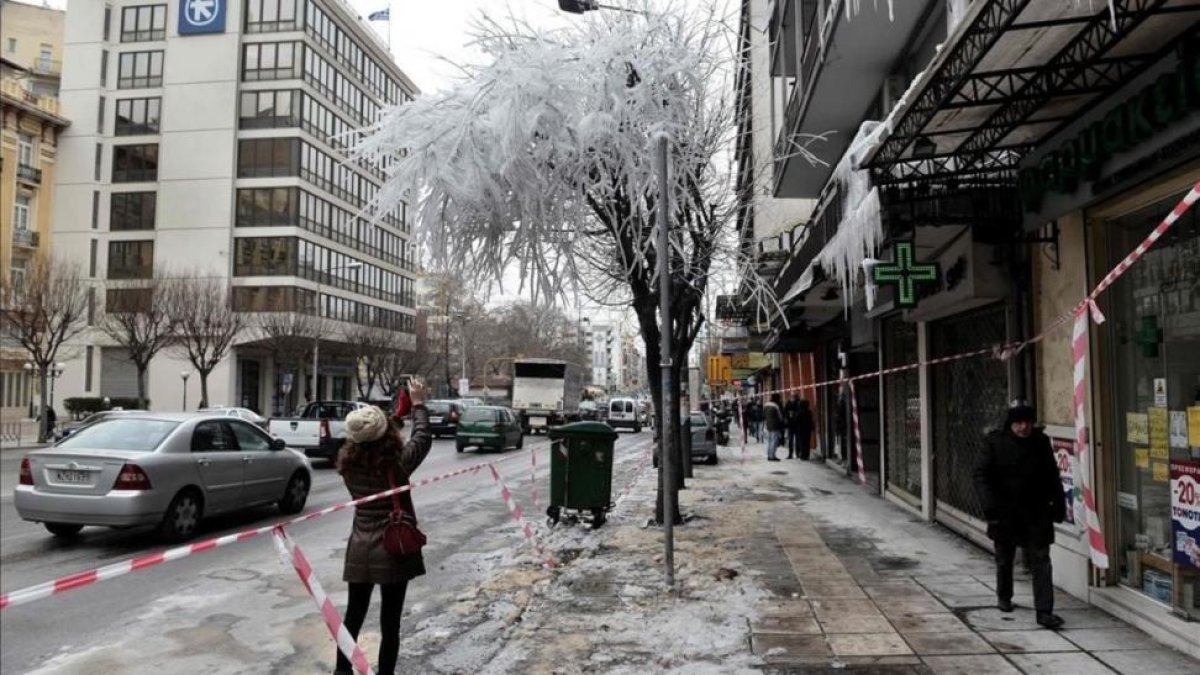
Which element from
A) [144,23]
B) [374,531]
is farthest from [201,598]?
[144,23]

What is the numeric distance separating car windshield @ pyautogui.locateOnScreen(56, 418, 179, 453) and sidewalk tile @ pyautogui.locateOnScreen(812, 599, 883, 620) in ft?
23.9

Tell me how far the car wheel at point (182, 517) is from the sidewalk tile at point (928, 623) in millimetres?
7607

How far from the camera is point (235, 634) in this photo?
5996mm

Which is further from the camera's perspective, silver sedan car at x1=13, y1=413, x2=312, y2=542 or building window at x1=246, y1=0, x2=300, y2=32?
building window at x1=246, y1=0, x2=300, y2=32

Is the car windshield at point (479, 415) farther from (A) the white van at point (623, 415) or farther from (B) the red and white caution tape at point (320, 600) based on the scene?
(B) the red and white caution tape at point (320, 600)

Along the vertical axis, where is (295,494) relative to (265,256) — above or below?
below

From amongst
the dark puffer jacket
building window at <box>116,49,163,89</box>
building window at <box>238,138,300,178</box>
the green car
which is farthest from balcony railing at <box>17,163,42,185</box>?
the dark puffer jacket

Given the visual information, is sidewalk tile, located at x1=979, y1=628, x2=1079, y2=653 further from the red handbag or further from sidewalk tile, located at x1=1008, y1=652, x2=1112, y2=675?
the red handbag

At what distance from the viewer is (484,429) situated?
2573 cm

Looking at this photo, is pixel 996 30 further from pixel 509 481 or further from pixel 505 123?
pixel 509 481

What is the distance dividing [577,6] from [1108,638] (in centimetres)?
714

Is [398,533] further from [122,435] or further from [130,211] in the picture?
[130,211]

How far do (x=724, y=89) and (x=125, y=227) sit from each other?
4990cm

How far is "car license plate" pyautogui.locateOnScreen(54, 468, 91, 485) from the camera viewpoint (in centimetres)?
851
